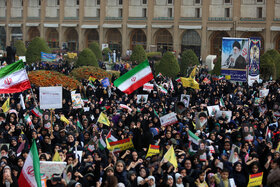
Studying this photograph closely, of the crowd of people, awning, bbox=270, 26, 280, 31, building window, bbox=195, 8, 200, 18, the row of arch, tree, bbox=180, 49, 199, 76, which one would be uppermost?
building window, bbox=195, 8, 200, 18

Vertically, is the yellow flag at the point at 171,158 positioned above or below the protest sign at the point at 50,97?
below

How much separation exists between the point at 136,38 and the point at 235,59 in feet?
102

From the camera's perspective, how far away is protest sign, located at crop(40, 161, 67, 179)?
8.74 m

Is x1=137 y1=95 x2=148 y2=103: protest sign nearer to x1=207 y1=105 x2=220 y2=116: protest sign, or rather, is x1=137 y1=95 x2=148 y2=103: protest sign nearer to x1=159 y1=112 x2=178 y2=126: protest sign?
x1=207 y1=105 x2=220 y2=116: protest sign

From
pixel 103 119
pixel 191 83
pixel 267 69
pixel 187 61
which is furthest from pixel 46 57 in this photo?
pixel 103 119

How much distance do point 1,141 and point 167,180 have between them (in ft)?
14.9

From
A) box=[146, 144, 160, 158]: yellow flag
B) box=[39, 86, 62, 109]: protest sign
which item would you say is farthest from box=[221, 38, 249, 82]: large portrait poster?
box=[146, 144, 160, 158]: yellow flag

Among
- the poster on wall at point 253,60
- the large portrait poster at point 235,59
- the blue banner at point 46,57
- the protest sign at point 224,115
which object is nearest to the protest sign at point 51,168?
the protest sign at point 224,115

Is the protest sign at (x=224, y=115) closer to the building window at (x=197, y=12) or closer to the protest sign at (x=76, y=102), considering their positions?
the protest sign at (x=76, y=102)

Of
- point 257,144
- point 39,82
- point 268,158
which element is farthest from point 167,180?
point 39,82

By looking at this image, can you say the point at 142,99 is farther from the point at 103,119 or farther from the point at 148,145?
the point at 148,145

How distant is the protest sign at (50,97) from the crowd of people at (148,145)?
479 mm

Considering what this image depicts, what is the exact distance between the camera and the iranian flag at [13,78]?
44.0 feet

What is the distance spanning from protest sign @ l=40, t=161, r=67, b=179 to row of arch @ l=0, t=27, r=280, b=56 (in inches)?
1480
